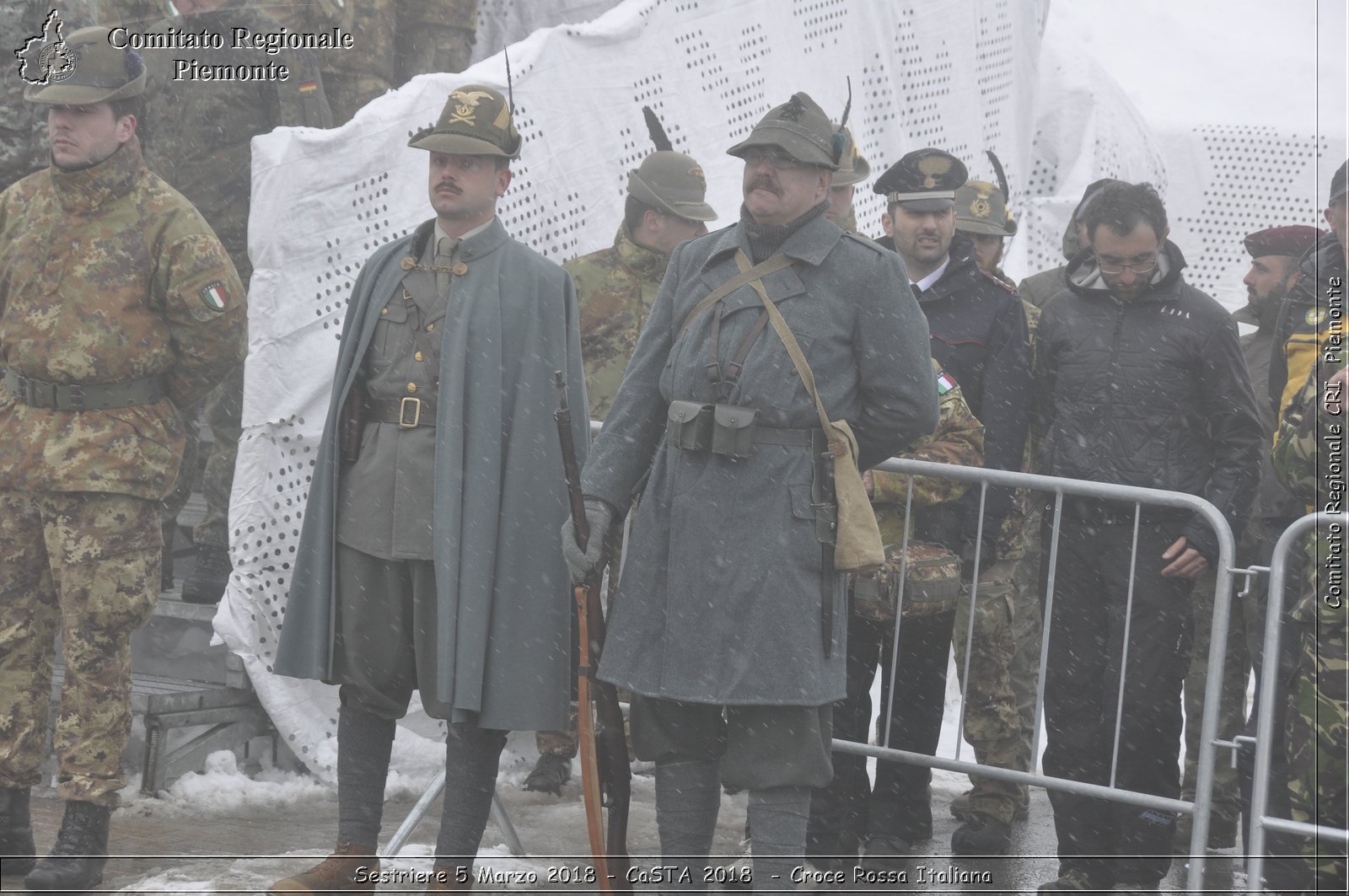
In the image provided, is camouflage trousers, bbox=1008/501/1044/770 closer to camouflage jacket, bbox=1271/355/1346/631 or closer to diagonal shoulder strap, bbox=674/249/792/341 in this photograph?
camouflage jacket, bbox=1271/355/1346/631

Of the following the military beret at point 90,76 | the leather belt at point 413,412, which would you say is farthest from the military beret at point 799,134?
the military beret at point 90,76

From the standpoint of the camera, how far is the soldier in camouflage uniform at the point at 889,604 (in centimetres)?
492

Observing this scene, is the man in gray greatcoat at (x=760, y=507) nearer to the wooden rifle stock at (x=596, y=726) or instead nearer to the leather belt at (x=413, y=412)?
the wooden rifle stock at (x=596, y=726)

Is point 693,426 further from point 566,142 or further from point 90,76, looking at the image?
point 566,142

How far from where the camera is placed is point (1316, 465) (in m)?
3.94

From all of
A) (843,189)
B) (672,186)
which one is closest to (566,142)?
(672,186)

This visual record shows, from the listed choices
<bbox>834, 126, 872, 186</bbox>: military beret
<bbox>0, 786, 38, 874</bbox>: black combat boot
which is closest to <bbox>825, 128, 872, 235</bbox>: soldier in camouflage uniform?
<bbox>834, 126, 872, 186</bbox>: military beret

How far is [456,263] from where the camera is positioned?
4.37m

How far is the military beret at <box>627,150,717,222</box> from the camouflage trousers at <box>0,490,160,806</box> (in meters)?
2.29

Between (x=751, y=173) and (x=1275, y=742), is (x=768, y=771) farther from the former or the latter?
(x=1275, y=742)

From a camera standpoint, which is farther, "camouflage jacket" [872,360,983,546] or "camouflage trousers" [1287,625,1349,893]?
"camouflage jacket" [872,360,983,546]

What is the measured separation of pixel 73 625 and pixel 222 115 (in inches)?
123

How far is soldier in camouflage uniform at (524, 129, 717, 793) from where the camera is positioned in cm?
602

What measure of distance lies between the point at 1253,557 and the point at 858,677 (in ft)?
6.13
